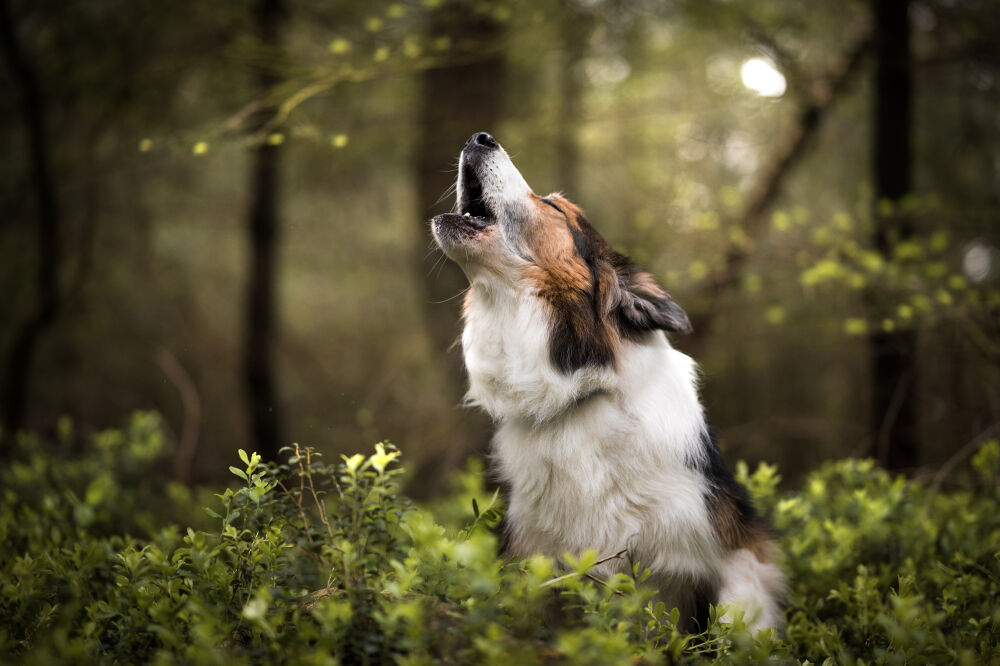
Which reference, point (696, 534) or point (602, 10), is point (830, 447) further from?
point (696, 534)

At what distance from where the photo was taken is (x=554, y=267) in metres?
3.22

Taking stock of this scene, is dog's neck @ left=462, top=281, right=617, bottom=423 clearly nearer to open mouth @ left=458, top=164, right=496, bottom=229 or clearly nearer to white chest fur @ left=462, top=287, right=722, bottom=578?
white chest fur @ left=462, top=287, right=722, bottom=578

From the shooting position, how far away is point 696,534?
288 centimetres

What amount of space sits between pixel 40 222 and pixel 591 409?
665cm

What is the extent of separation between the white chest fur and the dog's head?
0.25 ft

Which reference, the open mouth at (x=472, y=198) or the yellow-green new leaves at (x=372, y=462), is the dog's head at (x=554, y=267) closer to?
the open mouth at (x=472, y=198)

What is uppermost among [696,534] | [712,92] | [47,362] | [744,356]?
[712,92]

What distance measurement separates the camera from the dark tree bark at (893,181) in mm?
5820

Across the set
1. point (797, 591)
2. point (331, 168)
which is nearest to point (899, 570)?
point (797, 591)

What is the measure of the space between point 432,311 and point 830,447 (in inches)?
226

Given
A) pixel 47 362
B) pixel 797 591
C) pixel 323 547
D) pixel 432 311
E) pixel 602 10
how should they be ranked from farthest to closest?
pixel 47 362
pixel 432 311
pixel 602 10
pixel 797 591
pixel 323 547

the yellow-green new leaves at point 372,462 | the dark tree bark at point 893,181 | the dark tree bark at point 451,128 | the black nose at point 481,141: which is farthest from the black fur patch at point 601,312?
the dark tree bark at point 451,128

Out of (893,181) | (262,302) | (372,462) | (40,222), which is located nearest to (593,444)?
(372,462)

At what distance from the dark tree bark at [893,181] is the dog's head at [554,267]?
353 centimetres
